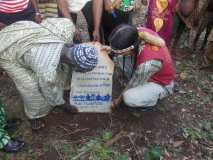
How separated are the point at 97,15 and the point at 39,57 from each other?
4.39 ft

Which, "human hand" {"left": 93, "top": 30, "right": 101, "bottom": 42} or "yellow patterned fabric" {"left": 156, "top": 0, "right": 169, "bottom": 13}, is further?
"yellow patterned fabric" {"left": 156, "top": 0, "right": 169, "bottom": 13}

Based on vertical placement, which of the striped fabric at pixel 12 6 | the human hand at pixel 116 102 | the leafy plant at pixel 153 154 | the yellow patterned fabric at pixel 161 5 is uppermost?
the striped fabric at pixel 12 6

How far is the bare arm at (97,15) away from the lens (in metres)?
4.32

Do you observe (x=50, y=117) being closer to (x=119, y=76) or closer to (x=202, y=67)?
(x=119, y=76)

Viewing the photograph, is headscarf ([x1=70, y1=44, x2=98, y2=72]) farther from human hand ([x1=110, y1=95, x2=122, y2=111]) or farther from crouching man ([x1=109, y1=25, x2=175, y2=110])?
human hand ([x1=110, y1=95, x2=122, y2=111])

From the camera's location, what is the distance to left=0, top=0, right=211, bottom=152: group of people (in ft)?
10.8

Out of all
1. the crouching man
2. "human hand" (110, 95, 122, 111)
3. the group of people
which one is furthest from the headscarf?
"human hand" (110, 95, 122, 111)

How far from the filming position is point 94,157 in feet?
12.2

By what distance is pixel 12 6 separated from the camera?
3.69 metres

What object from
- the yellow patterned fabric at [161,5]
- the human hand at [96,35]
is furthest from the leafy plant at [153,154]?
the yellow patterned fabric at [161,5]

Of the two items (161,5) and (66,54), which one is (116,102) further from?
(161,5)

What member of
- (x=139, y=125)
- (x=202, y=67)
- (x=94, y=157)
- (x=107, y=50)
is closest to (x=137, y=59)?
(x=107, y=50)

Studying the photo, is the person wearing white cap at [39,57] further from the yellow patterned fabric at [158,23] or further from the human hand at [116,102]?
the yellow patterned fabric at [158,23]

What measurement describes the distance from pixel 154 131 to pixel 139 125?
7.0 inches
